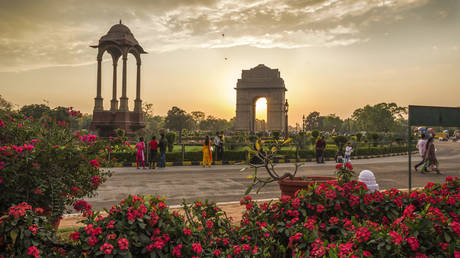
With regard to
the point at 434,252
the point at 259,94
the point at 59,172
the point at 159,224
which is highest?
the point at 259,94

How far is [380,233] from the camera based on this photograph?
268 centimetres

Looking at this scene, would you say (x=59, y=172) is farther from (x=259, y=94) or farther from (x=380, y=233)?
(x=259, y=94)

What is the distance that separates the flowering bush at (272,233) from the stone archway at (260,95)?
187 feet

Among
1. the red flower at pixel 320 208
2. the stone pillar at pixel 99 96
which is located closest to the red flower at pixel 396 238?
the red flower at pixel 320 208

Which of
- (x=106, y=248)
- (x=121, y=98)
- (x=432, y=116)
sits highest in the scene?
(x=121, y=98)

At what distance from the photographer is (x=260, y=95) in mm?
61781

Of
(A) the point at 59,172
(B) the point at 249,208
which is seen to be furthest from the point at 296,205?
(A) the point at 59,172

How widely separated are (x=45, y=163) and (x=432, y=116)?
24.1 ft

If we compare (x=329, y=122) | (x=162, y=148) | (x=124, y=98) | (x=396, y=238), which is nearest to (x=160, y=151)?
(x=162, y=148)

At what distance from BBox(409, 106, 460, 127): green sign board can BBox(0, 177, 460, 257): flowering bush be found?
160 inches

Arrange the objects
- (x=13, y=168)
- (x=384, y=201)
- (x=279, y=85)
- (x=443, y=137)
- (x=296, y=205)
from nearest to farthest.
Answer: (x=13, y=168) → (x=296, y=205) → (x=384, y=201) → (x=279, y=85) → (x=443, y=137)

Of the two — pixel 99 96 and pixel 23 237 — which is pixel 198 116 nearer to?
pixel 99 96

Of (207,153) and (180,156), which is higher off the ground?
(207,153)

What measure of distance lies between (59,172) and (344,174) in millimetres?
3261
